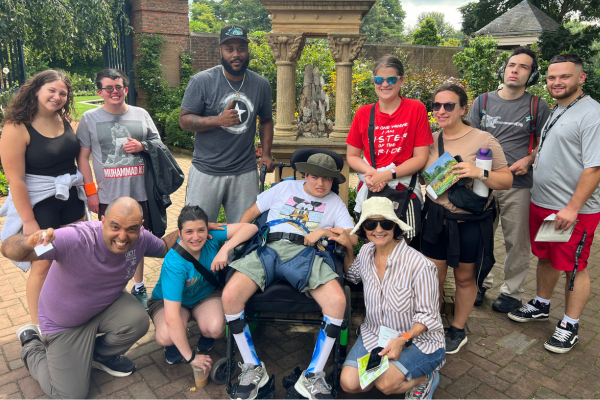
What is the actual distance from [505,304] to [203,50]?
1311cm

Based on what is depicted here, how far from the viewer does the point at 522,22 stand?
950 inches

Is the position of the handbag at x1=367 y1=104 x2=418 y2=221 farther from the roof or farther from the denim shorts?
the roof

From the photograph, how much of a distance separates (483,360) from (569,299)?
894mm

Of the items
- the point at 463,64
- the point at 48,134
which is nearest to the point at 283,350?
the point at 48,134

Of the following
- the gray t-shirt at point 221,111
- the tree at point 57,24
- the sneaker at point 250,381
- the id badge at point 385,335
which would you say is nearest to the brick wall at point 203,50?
the tree at point 57,24

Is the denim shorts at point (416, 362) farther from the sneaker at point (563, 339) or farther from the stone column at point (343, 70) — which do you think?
the stone column at point (343, 70)

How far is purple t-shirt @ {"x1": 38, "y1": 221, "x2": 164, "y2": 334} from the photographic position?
2730mm

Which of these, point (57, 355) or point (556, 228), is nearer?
point (57, 355)

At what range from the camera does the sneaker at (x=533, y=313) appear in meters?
3.89

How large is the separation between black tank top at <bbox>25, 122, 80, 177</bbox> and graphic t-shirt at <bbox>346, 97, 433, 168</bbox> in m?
2.31

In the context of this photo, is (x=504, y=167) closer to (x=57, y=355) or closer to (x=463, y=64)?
(x=57, y=355)

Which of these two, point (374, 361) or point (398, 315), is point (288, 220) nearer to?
point (398, 315)

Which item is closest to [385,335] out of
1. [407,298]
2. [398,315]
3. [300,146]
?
[398,315]

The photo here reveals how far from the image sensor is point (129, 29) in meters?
12.8
